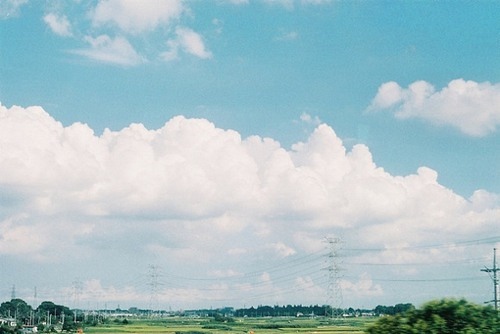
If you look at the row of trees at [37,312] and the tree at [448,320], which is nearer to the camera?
the tree at [448,320]

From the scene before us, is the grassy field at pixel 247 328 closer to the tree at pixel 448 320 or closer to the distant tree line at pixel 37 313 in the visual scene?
the distant tree line at pixel 37 313

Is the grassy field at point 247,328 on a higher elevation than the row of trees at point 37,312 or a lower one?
lower

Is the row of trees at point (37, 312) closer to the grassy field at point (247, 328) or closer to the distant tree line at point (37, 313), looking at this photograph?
the distant tree line at point (37, 313)

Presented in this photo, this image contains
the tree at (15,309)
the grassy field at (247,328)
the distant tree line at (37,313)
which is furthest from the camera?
the tree at (15,309)

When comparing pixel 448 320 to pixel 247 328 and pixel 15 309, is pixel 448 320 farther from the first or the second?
pixel 15 309

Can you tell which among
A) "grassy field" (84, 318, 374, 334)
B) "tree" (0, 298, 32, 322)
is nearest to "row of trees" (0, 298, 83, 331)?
"tree" (0, 298, 32, 322)

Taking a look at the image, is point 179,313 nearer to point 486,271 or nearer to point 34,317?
point 34,317

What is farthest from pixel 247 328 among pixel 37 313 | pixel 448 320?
pixel 448 320

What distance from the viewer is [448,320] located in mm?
13648

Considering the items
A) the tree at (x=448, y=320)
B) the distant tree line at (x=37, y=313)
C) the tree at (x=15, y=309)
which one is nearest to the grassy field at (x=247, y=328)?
the distant tree line at (x=37, y=313)

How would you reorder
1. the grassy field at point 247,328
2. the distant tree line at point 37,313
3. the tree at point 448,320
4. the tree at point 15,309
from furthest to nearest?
1. the tree at point 15,309
2. the distant tree line at point 37,313
3. the grassy field at point 247,328
4. the tree at point 448,320

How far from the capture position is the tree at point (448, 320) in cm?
1346

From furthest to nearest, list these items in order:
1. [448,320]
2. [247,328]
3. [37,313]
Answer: [37,313] < [247,328] < [448,320]

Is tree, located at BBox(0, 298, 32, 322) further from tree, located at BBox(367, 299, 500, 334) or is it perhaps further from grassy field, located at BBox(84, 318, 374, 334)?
tree, located at BBox(367, 299, 500, 334)
